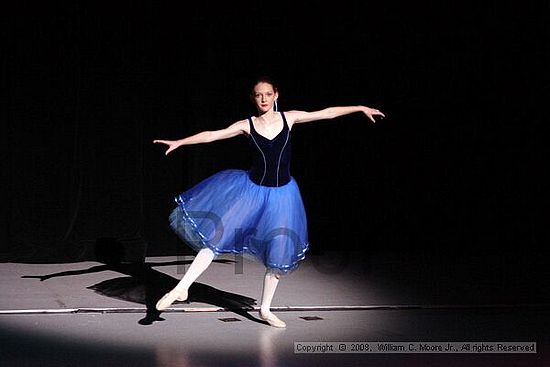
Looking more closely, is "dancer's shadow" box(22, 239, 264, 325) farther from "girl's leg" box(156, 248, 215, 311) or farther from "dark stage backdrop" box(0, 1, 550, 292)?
"girl's leg" box(156, 248, 215, 311)

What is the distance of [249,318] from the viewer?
4.63 m

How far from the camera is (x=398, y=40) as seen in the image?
23.6 ft

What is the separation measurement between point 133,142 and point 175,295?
2.64 m

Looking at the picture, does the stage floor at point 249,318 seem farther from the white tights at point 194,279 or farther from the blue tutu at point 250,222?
the blue tutu at point 250,222

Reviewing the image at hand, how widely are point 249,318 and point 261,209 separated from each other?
21.3 inches

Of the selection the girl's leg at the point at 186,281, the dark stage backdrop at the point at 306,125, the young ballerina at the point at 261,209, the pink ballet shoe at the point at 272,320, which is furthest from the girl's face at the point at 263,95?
the dark stage backdrop at the point at 306,125

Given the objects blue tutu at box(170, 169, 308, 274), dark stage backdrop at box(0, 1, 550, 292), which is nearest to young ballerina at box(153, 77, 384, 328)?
blue tutu at box(170, 169, 308, 274)

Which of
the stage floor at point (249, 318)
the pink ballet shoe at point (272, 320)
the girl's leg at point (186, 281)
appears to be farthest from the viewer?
the pink ballet shoe at point (272, 320)

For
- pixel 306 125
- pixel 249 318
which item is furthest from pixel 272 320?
pixel 306 125

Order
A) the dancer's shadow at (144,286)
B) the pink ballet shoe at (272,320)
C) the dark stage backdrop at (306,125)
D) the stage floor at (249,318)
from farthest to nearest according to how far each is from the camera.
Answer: the dark stage backdrop at (306,125) → the dancer's shadow at (144,286) → the pink ballet shoe at (272,320) → the stage floor at (249,318)

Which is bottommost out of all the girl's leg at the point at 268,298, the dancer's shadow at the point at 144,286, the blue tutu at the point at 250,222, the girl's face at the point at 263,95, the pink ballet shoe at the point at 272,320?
the dancer's shadow at the point at 144,286

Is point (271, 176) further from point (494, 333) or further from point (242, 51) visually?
point (242, 51)

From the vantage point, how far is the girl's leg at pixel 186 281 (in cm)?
427

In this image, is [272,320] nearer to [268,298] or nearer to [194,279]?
[268,298]
